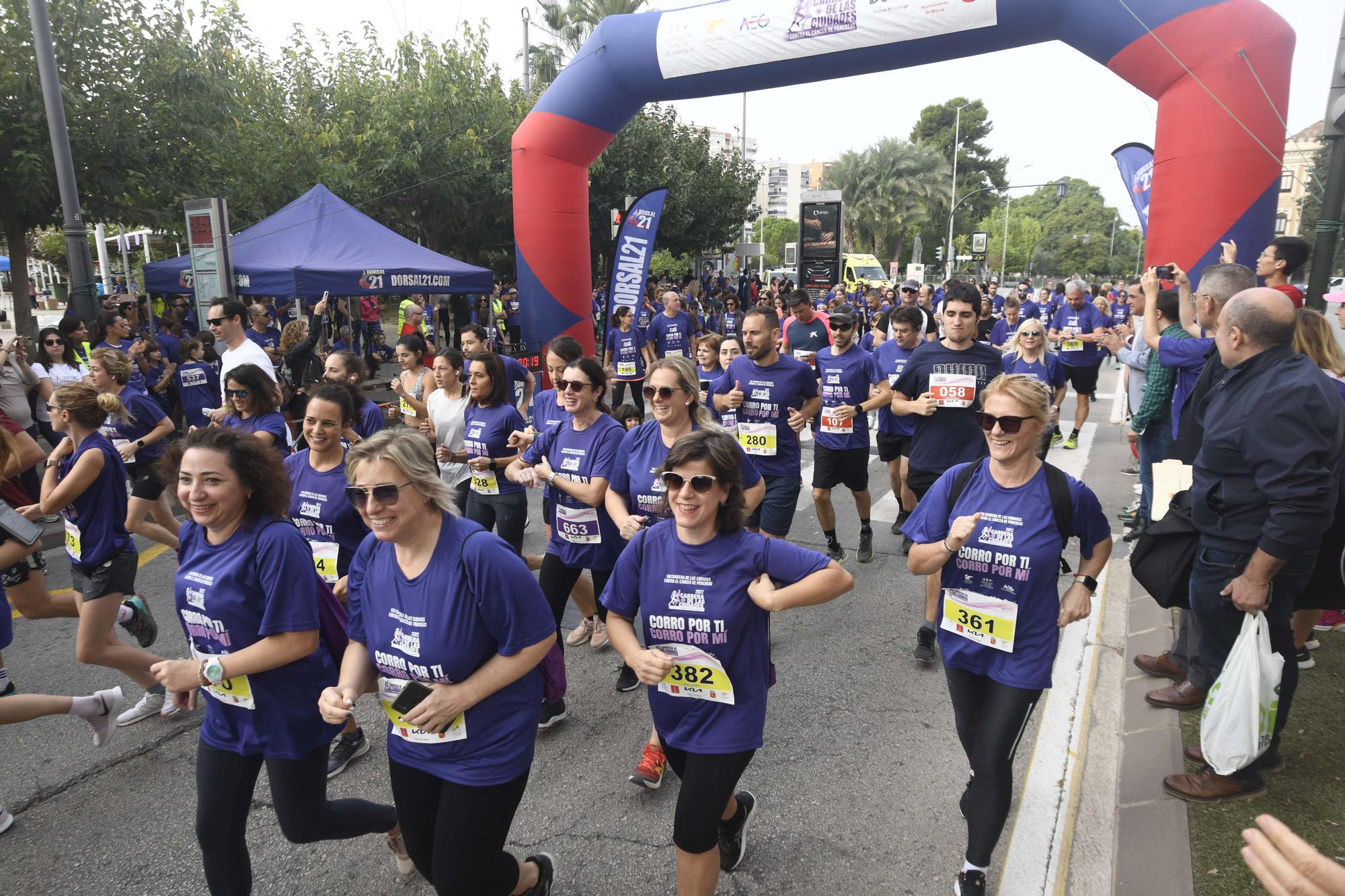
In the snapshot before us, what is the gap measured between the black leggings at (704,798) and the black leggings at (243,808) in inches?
46.4

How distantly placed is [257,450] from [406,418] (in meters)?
5.03

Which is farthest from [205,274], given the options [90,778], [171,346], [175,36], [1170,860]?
[1170,860]

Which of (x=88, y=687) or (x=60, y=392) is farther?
(x=88, y=687)

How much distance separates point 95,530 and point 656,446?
9.16ft

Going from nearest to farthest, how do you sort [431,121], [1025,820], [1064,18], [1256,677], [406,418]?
[1256,677], [1025,820], [406,418], [1064,18], [431,121]

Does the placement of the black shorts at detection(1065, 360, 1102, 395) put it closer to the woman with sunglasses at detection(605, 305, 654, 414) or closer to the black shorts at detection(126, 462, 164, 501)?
the woman with sunglasses at detection(605, 305, 654, 414)

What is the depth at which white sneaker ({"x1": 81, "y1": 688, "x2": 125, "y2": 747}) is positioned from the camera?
3469 mm

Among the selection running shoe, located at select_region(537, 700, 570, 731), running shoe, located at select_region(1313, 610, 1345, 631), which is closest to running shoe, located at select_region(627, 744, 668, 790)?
running shoe, located at select_region(537, 700, 570, 731)

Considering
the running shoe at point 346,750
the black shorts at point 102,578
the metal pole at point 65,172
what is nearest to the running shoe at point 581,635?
the running shoe at point 346,750

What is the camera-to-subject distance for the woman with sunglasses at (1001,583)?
2744mm

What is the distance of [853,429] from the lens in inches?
241

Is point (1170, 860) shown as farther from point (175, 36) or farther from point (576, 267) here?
point (175, 36)

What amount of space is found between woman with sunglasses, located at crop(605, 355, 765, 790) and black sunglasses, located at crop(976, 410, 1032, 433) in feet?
3.90

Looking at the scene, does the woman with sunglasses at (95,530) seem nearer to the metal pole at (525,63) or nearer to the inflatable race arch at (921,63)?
the inflatable race arch at (921,63)
